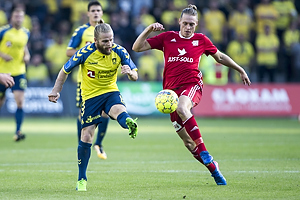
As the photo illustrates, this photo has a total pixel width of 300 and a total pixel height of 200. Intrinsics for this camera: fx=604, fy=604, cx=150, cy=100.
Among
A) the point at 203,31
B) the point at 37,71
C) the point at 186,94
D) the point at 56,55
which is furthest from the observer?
the point at 203,31

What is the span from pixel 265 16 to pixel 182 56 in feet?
52.2

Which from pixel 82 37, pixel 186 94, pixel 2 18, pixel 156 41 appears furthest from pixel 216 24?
pixel 186 94

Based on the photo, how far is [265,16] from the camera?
76.8 ft

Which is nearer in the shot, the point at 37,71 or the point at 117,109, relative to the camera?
the point at 117,109

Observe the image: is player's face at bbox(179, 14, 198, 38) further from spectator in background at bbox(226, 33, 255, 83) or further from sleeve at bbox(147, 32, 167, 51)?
spectator in background at bbox(226, 33, 255, 83)

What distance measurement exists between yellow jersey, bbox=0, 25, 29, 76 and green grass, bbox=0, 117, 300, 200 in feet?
5.42

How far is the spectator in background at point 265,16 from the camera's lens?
23484 mm

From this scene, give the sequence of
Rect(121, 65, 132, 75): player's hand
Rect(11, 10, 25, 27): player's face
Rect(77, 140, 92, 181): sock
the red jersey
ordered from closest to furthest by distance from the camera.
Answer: Rect(121, 65, 132, 75): player's hand → Rect(77, 140, 92, 181): sock → the red jersey → Rect(11, 10, 25, 27): player's face

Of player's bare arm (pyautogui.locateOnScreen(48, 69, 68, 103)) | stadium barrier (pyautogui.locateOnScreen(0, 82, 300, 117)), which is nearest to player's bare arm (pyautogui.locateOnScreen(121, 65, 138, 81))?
player's bare arm (pyautogui.locateOnScreen(48, 69, 68, 103))

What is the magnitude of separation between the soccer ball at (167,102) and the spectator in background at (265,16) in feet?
54.0

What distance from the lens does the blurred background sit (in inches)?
819

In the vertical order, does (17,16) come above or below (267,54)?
above

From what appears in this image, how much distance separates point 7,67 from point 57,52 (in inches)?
336

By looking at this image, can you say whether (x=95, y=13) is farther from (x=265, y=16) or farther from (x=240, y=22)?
(x=265, y=16)
